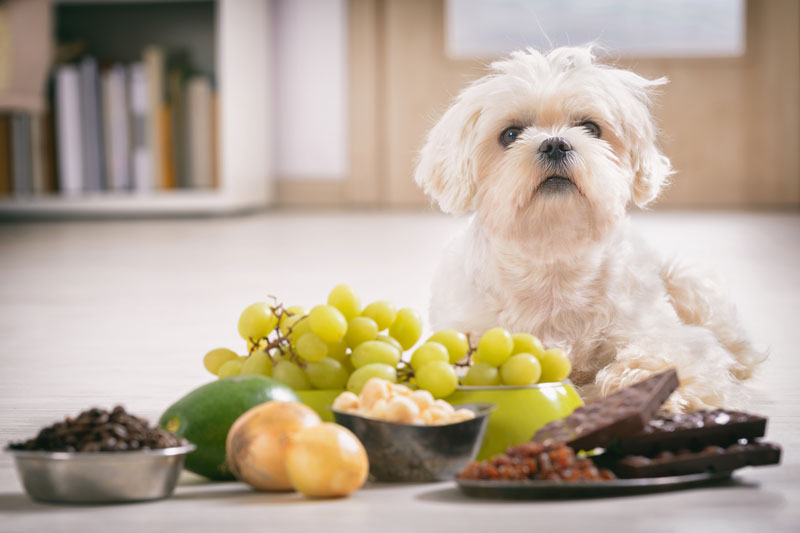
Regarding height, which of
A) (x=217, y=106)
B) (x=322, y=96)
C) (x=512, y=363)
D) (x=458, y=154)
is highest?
(x=322, y=96)

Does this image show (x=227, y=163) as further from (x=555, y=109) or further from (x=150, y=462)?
(x=150, y=462)

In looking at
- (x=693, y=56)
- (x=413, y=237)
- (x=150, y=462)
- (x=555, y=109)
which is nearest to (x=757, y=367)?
(x=555, y=109)

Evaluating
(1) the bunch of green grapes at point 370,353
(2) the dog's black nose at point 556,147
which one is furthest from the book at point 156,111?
(1) the bunch of green grapes at point 370,353

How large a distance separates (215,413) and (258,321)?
267 mm

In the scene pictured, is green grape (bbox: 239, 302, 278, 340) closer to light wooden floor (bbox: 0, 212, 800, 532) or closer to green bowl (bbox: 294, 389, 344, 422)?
green bowl (bbox: 294, 389, 344, 422)

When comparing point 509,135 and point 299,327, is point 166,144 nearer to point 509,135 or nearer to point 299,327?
point 509,135

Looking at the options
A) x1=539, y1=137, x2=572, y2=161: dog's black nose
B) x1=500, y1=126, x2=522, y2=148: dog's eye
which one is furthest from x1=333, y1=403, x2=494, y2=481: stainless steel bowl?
x1=500, y1=126, x2=522, y2=148: dog's eye

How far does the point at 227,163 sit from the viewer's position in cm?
647

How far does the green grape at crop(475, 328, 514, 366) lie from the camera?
57.7 inches

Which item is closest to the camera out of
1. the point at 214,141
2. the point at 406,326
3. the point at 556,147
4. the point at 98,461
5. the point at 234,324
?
the point at 98,461

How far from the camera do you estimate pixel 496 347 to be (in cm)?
147

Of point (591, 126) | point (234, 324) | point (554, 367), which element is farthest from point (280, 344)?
point (234, 324)

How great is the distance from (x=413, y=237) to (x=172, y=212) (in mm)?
2016

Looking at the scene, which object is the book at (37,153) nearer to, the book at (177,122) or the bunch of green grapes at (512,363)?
the book at (177,122)
